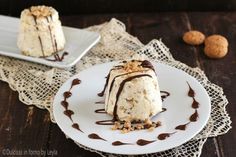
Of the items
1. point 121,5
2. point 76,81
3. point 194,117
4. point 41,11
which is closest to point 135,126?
point 194,117

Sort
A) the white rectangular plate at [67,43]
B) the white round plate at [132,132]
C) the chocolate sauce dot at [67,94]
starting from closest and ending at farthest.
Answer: the white round plate at [132,132]
the chocolate sauce dot at [67,94]
the white rectangular plate at [67,43]

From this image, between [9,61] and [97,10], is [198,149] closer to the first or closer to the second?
[9,61]

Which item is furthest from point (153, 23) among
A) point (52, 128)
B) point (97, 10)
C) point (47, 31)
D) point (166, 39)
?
point (52, 128)

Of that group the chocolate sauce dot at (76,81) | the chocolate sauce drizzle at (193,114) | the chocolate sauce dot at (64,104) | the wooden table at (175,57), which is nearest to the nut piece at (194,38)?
the wooden table at (175,57)

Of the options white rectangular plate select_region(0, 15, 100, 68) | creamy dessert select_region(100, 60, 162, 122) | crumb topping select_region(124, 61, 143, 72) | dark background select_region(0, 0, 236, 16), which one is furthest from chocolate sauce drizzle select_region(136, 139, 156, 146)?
dark background select_region(0, 0, 236, 16)

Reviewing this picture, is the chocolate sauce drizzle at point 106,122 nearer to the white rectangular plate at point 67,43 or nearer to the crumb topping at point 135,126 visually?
the crumb topping at point 135,126
